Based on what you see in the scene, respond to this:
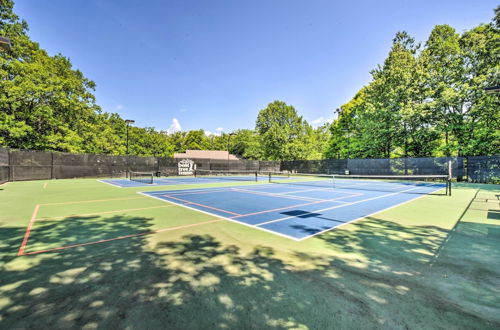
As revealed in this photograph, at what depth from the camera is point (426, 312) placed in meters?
2.63

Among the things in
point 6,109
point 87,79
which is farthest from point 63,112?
point 87,79

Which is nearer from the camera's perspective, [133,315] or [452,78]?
[133,315]

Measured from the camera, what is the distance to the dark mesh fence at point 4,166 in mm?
17875

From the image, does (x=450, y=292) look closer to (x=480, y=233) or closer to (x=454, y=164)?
(x=480, y=233)

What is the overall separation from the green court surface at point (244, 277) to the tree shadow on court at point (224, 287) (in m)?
0.02

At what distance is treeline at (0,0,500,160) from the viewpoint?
82.0ft

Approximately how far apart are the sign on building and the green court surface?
2555 cm

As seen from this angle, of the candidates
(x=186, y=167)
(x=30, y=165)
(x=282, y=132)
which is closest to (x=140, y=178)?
(x=186, y=167)

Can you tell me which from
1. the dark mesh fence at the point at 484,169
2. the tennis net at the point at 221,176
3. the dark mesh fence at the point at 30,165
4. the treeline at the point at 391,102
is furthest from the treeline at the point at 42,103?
the dark mesh fence at the point at 484,169

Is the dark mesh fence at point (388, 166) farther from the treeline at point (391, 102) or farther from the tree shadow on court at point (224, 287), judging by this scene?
the tree shadow on court at point (224, 287)

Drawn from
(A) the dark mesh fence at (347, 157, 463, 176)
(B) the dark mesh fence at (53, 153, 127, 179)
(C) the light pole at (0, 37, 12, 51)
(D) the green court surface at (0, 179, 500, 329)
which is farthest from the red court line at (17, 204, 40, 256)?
(A) the dark mesh fence at (347, 157, 463, 176)

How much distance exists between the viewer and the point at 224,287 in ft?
10.3

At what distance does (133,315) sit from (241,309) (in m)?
1.22

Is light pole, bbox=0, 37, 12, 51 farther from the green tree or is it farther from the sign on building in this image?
the green tree
